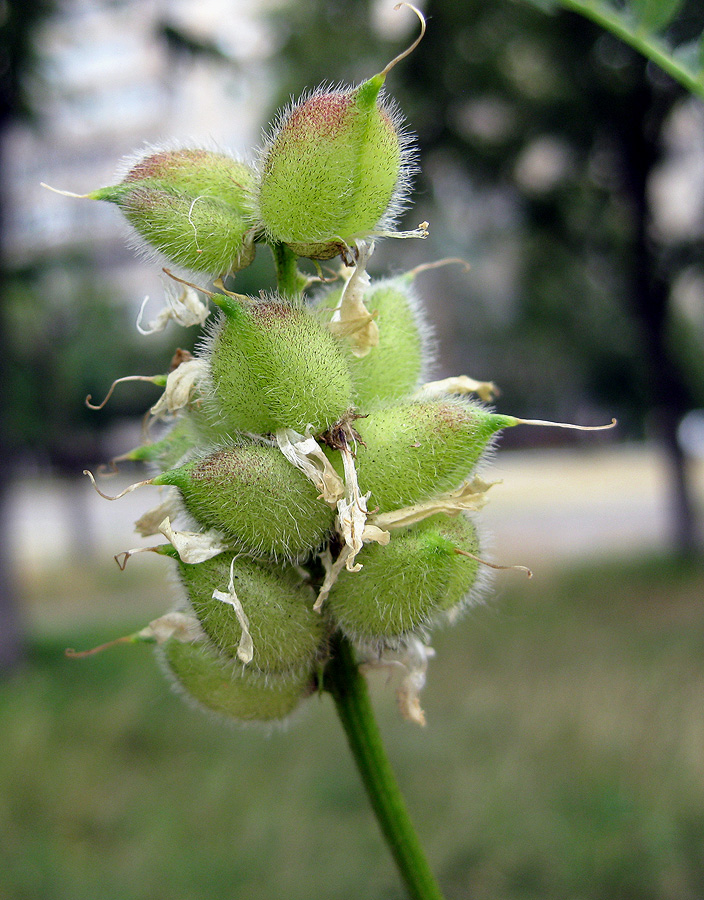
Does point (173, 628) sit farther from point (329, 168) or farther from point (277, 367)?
point (329, 168)

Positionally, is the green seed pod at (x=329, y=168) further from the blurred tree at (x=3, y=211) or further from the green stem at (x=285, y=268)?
the blurred tree at (x=3, y=211)

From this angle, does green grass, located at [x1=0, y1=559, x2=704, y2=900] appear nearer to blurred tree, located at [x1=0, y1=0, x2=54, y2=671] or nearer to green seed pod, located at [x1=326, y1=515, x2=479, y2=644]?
blurred tree, located at [x1=0, y1=0, x2=54, y2=671]

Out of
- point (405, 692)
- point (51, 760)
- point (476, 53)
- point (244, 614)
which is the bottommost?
point (51, 760)

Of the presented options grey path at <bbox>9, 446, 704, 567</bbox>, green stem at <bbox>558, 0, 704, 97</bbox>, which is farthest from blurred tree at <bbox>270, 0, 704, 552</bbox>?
green stem at <bbox>558, 0, 704, 97</bbox>

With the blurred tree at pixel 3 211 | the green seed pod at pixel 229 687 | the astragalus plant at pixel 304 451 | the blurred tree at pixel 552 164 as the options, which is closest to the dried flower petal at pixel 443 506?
the astragalus plant at pixel 304 451

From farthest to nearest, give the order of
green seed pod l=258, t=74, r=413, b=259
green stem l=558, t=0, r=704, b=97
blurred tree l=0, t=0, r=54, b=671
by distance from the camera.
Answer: blurred tree l=0, t=0, r=54, b=671 < green stem l=558, t=0, r=704, b=97 < green seed pod l=258, t=74, r=413, b=259

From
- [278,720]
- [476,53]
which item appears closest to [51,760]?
[278,720]

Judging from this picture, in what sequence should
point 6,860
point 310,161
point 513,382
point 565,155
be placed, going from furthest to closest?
1. point 513,382
2. point 565,155
3. point 6,860
4. point 310,161

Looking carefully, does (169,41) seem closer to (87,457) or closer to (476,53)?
(476,53)

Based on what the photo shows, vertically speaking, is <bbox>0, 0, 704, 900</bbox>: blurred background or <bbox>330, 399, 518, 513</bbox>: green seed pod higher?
<bbox>330, 399, 518, 513</bbox>: green seed pod
